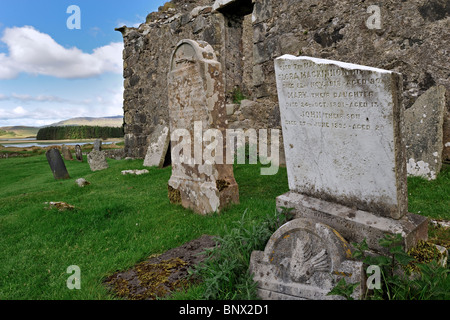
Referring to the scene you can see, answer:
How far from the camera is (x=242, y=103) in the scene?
7.23 m

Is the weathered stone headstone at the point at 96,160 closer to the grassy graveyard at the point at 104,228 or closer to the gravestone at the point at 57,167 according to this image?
the gravestone at the point at 57,167

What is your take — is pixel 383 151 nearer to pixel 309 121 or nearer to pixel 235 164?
pixel 309 121

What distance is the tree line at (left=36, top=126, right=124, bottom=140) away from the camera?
30.1 meters

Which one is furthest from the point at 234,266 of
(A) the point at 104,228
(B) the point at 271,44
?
(B) the point at 271,44

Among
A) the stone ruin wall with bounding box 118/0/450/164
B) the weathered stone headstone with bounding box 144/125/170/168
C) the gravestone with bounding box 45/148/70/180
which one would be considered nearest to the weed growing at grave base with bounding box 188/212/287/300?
the stone ruin wall with bounding box 118/0/450/164

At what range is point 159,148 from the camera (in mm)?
8164

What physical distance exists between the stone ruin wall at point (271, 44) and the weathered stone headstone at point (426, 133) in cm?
20

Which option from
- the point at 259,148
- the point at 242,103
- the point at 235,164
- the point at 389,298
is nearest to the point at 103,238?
the point at 389,298

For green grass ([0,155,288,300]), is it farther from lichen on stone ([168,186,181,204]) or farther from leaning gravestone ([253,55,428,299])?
leaning gravestone ([253,55,428,299])

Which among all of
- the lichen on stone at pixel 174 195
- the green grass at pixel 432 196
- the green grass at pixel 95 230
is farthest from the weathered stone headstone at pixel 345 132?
the lichen on stone at pixel 174 195

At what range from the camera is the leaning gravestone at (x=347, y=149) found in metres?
2.11

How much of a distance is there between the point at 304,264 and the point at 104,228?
3052 mm

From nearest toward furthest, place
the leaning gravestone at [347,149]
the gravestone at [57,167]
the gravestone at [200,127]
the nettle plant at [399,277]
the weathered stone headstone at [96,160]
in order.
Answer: the nettle plant at [399,277] < the leaning gravestone at [347,149] < the gravestone at [200,127] < the gravestone at [57,167] < the weathered stone headstone at [96,160]

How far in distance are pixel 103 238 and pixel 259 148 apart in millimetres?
4218
